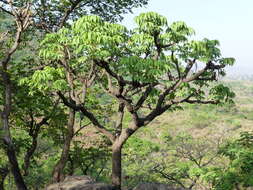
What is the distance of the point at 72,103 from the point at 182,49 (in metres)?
5.11

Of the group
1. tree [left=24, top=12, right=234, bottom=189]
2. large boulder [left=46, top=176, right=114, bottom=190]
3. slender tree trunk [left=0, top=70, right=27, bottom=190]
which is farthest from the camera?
large boulder [left=46, top=176, right=114, bottom=190]

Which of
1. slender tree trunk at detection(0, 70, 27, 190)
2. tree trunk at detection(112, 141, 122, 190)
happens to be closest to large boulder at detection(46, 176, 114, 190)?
tree trunk at detection(112, 141, 122, 190)

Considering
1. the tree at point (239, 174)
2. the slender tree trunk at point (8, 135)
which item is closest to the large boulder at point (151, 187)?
the tree at point (239, 174)

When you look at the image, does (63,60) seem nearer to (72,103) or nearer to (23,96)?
(72,103)

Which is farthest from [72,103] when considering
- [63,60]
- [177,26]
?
[177,26]

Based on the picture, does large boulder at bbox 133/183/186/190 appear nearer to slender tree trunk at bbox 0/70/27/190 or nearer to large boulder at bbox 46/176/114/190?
large boulder at bbox 46/176/114/190

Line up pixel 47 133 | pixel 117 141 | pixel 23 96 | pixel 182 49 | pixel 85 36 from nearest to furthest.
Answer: pixel 85 36, pixel 182 49, pixel 117 141, pixel 23 96, pixel 47 133

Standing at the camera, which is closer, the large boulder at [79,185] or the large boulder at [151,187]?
the large boulder at [79,185]

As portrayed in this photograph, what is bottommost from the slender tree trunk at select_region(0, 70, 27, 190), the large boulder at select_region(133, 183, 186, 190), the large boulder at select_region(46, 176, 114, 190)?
the large boulder at select_region(133, 183, 186, 190)

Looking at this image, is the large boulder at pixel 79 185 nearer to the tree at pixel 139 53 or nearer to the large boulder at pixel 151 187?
the large boulder at pixel 151 187

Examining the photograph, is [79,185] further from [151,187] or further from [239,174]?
[239,174]

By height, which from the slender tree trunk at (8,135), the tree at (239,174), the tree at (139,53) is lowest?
the tree at (239,174)

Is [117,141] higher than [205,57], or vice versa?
[205,57]

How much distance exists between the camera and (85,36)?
24.5 feet
